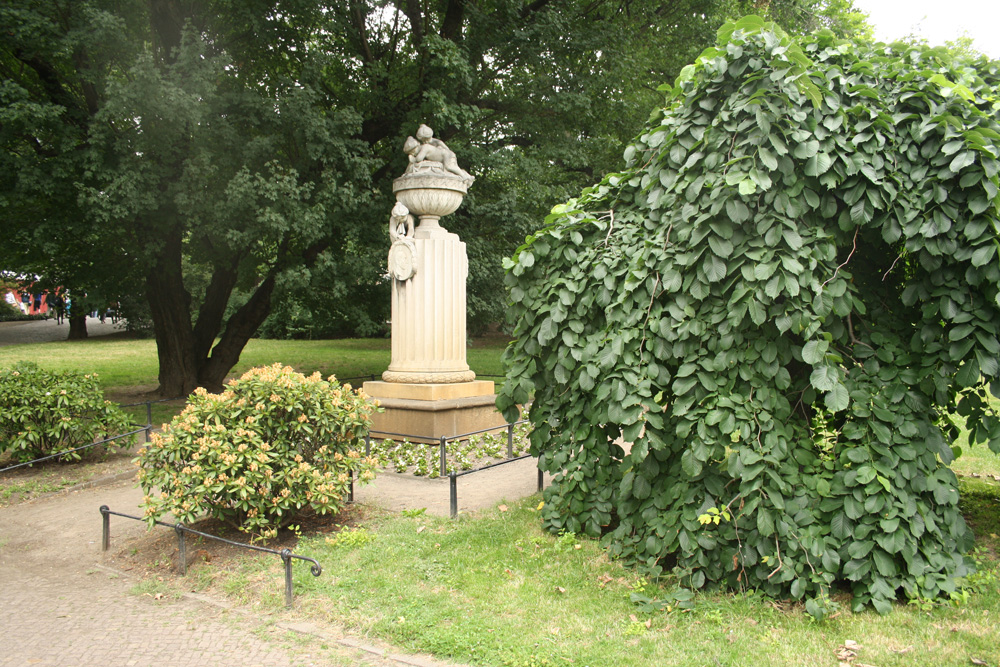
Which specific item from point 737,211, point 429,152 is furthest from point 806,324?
point 429,152

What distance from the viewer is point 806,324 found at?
4.25m

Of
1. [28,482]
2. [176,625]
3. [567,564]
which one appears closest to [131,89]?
[28,482]

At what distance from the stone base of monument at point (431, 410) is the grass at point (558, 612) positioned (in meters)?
4.50

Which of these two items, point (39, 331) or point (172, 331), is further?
point (39, 331)

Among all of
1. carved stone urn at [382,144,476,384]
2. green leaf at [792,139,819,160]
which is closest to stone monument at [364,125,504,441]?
carved stone urn at [382,144,476,384]

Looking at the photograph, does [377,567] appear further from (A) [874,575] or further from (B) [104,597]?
(A) [874,575]

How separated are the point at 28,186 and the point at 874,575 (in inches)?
493

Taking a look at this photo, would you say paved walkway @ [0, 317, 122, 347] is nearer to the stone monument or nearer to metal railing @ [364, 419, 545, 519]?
the stone monument

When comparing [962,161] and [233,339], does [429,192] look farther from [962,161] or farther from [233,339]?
[962,161]

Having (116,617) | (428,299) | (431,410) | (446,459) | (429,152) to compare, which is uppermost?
(429,152)

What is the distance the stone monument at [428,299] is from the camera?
436 inches

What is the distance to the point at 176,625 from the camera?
4.69 meters

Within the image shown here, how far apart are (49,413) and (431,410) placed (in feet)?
17.0

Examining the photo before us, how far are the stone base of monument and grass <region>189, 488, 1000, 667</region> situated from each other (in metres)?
4.50
